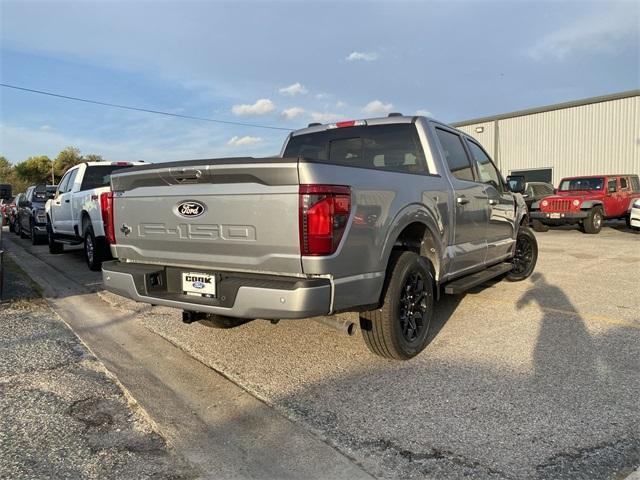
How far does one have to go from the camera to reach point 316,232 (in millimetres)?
3031

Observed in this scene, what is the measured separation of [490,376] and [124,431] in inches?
102

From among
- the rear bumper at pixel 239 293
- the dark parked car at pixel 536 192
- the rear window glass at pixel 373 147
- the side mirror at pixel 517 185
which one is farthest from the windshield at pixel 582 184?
the rear bumper at pixel 239 293

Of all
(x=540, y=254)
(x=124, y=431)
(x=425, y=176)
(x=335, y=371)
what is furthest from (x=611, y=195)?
(x=124, y=431)

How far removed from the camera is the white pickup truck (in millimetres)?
8633

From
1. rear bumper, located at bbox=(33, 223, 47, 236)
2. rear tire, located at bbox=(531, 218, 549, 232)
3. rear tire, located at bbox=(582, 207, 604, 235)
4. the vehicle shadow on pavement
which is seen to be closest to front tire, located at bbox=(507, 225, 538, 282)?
the vehicle shadow on pavement

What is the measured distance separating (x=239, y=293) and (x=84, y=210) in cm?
708

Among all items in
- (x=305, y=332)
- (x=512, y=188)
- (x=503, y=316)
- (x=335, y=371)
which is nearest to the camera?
(x=335, y=371)

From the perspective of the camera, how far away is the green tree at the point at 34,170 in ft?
201

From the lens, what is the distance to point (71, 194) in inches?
389

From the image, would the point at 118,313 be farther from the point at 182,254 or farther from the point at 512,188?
the point at 512,188

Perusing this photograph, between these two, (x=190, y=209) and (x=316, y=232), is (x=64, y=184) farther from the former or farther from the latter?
(x=316, y=232)

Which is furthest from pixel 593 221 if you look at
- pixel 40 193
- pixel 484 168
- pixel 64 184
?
pixel 40 193

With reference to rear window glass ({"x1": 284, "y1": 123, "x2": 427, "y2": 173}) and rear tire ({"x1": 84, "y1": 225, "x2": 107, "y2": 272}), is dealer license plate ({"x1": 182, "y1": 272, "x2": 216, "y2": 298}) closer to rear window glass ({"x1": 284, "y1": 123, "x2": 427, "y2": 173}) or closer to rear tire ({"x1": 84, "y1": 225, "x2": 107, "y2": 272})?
rear window glass ({"x1": 284, "y1": 123, "x2": 427, "y2": 173})

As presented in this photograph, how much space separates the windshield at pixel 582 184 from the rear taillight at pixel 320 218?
1537 centimetres
